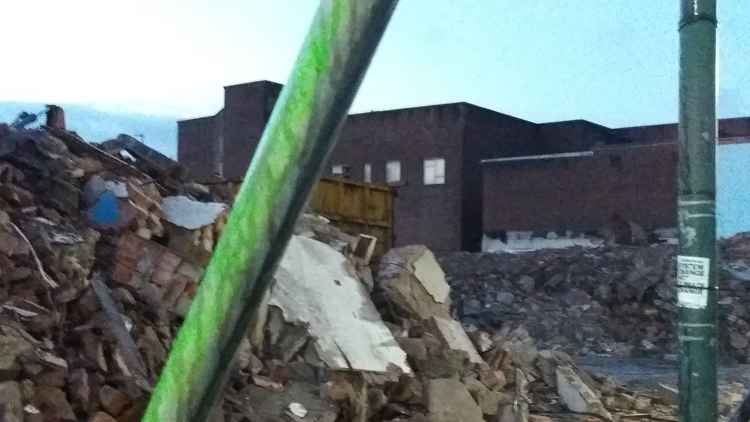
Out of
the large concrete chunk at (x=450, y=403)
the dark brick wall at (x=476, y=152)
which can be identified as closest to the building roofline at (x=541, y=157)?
the dark brick wall at (x=476, y=152)

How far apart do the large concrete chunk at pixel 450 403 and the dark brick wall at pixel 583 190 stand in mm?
28572

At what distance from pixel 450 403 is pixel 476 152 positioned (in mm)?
35652

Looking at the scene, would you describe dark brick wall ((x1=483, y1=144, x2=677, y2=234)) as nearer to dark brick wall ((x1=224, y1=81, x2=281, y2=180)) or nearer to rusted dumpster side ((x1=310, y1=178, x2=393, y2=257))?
dark brick wall ((x1=224, y1=81, x2=281, y2=180))

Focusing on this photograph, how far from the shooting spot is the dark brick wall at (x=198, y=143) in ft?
161

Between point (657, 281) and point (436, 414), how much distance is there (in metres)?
18.9

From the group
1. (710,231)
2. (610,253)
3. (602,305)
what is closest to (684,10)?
(710,231)

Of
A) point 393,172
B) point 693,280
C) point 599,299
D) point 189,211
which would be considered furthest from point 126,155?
point 393,172

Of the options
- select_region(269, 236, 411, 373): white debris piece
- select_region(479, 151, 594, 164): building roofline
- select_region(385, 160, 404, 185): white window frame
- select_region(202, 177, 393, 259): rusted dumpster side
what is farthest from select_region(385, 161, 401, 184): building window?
select_region(269, 236, 411, 373): white debris piece

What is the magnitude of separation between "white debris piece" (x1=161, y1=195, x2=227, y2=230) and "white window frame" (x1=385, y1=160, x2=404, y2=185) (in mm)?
35321

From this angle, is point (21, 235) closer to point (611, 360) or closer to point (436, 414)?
point (436, 414)

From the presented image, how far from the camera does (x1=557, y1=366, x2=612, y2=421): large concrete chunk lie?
11.3 meters

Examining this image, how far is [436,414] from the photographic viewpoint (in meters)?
9.18

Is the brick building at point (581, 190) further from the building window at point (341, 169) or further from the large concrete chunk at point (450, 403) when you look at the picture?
the large concrete chunk at point (450, 403)

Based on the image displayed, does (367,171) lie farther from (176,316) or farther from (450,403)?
(176,316)
